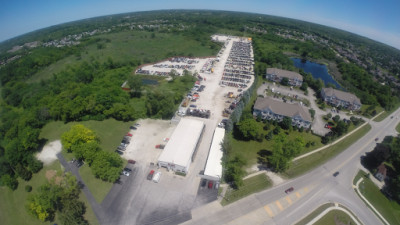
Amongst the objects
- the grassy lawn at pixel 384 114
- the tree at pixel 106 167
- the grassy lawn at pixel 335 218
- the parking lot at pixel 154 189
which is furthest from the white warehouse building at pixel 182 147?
the grassy lawn at pixel 384 114

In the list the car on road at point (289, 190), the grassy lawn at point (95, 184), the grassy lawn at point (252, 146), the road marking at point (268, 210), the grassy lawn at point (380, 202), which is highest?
the grassy lawn at point (252, 146)

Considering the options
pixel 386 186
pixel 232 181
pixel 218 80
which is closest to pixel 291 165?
pixel 232 181

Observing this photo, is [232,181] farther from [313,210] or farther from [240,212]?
[313,210]

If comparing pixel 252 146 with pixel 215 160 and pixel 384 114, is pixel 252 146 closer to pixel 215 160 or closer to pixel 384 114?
pixel 215 160

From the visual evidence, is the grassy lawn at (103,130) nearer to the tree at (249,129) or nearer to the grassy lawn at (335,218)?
the tree at (249,129)

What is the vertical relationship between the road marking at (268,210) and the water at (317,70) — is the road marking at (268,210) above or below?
below

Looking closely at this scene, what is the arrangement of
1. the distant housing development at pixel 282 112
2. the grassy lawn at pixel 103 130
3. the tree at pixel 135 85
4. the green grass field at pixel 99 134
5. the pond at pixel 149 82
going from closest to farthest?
the green grass field at pixel 99 134, the grassy lawn at pixel 103 130, the distant housing development at pixel 282 112, the tree at pixel 135 85, the pond at pixel 149 82

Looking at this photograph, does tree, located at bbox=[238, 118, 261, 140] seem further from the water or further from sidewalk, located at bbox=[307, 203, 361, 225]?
the water

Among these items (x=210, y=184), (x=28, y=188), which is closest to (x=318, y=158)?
(x=210, y=184)
